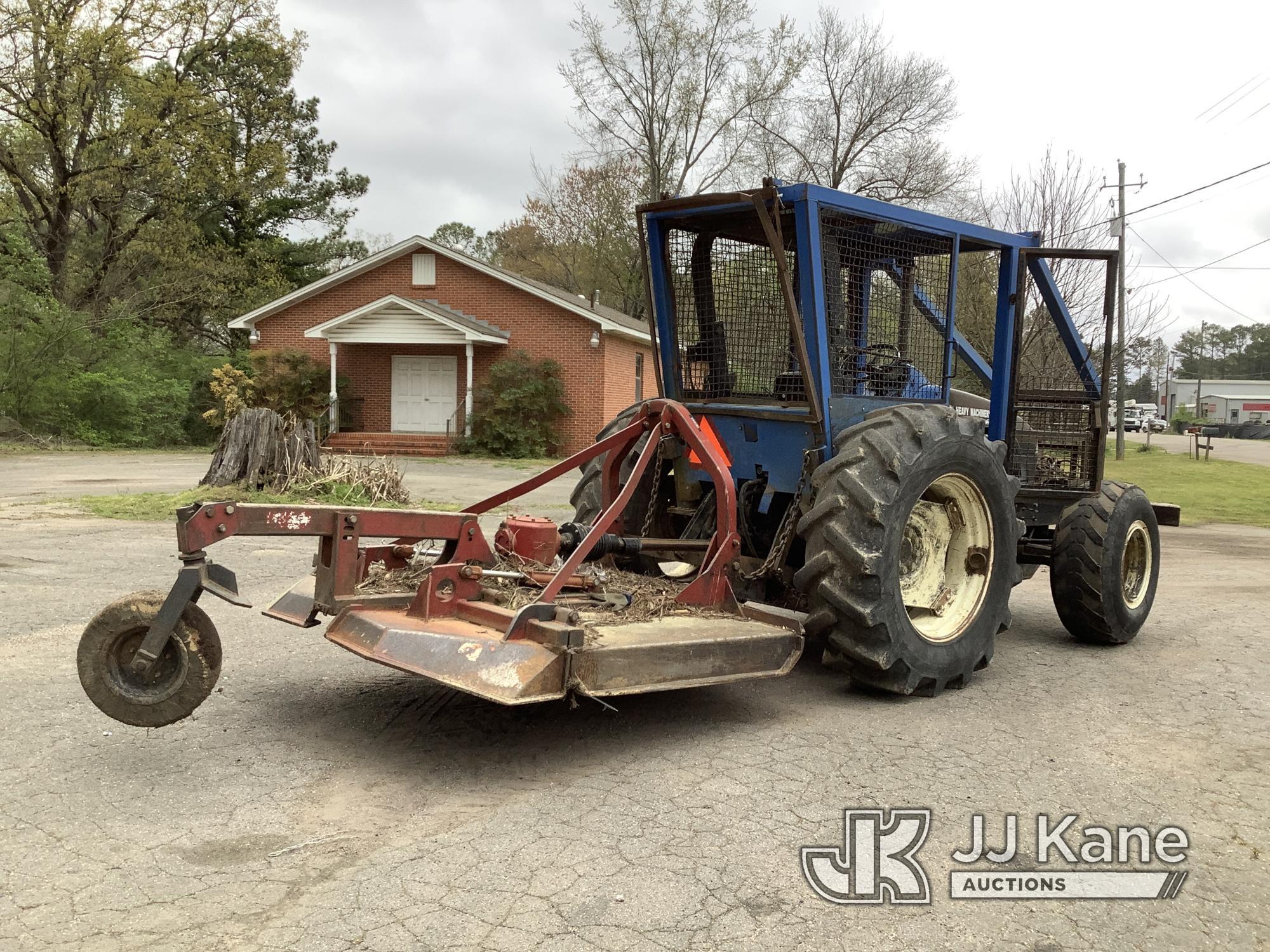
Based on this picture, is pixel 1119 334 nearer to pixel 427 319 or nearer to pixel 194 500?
pixel 427 319

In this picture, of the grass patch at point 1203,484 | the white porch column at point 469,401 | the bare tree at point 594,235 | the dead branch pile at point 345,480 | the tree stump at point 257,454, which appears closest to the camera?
the dead branch pile at point 345,480

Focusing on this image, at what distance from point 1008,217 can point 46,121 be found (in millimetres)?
25917

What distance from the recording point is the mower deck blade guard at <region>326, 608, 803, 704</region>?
3945 mm

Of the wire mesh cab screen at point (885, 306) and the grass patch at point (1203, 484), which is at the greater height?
the wire mesh cab screen at point (885, 306)

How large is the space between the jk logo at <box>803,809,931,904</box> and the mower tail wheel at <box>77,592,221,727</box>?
2367 millimetres

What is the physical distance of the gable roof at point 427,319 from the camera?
1038 inches

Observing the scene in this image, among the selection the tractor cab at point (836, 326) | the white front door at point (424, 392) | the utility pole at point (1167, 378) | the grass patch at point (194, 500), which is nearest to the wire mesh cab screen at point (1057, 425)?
the tractor cab at point (836, 326)

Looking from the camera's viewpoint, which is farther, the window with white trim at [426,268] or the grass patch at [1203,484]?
the window with white trim at [426,268]

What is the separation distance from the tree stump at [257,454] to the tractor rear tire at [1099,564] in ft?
30.2

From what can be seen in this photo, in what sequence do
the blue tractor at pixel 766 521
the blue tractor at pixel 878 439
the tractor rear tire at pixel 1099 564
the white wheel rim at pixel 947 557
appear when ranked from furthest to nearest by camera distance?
1. the tractor rear tire at pixel 1099 564
2. the white wheel rim at pixel 947 557
3. the blue tractor at pixel 878 439
4. the blue tractor at pixel 766 521

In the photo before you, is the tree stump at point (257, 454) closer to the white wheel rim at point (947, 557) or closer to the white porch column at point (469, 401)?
the white wheel rim at point (947, 557)

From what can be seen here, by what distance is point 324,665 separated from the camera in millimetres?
5758

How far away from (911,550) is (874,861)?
2471 mm

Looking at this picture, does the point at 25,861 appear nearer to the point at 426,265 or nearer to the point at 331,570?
the point at 331,570
